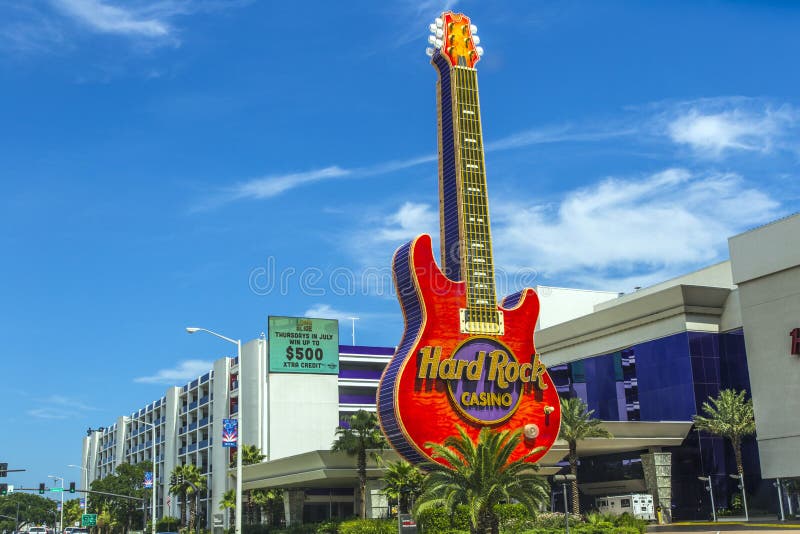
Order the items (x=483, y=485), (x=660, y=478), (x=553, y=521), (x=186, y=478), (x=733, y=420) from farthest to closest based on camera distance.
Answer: (x=186, y=478), (x=660, y=478), (x=733, y=420), (x=553, y=521), (x=483, y=485)

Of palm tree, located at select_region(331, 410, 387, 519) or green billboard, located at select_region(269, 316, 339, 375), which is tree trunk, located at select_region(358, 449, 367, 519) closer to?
palm tree, located at select_region(331, 410, 387, 519)

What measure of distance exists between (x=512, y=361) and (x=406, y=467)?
865cm

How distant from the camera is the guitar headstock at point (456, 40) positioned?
54844 millimetres

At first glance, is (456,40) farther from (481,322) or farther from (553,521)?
(553,521)

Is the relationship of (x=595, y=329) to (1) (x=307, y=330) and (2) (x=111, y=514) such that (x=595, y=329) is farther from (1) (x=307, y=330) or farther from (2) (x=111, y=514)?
(2) (x=111, y=514)

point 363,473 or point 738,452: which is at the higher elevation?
point 738,452

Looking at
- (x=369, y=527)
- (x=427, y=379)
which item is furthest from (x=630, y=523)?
(x=369, y=527)

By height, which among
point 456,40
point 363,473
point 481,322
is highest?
point 456,40

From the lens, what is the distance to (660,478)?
5816cm

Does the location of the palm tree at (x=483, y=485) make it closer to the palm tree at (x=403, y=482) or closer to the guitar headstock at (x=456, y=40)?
the palm tree at (x=403, y=482)

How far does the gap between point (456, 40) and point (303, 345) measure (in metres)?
37.7

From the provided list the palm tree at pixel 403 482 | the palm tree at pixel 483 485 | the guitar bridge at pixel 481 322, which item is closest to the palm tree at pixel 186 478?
the palm tree at pixel 403 482

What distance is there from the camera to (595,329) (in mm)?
71375

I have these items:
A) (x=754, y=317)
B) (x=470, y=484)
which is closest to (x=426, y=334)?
(x=470, y=484)
